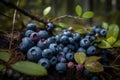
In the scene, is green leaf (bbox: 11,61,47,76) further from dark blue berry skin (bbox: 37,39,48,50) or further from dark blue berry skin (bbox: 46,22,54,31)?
dark blue berry skin (bbox: 46,22,54,31)

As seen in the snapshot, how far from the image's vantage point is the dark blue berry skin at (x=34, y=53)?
3.47 ft

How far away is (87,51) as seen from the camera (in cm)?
117

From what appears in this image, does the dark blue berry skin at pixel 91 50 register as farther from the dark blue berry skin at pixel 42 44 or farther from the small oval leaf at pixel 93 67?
the dark blue berry skin at pixel 42 44

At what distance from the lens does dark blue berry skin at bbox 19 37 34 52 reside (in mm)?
1099

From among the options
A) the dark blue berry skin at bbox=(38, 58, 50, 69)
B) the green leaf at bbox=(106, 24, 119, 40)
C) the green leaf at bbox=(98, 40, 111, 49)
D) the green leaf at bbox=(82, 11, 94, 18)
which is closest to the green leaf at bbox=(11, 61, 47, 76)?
the dark blue berry skin at bbox=(38, 58, 50, 69)

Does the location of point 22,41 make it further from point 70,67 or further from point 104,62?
point 104,62

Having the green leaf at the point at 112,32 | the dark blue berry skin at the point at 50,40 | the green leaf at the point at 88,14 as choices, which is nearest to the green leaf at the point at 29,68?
the dark blue berry skin at the point at 50,40

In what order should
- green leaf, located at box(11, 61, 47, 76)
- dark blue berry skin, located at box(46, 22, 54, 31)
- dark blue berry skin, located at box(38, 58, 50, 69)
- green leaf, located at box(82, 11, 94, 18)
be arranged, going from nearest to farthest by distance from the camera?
1. green leaf, located at box(11, 61, 47, 76)
2. dark blue berry skin, located at box(38, 58, 50, 69)
3. dark blue berry skin, located at box(46, 22, 54, 31)
4. green leaf, located at box(82, 11, 94, 18)

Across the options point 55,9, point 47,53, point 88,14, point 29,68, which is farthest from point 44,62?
point 55,9

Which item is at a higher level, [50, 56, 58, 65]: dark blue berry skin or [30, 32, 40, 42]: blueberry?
[30, 32, 40, 42]: blueberry

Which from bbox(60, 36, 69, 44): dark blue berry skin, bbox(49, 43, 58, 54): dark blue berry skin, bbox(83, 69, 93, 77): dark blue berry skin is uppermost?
bbox(60, 36, 69, 44): dark blue berry skin

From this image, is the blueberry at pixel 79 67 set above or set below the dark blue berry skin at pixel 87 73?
above

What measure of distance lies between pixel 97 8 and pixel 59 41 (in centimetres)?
420

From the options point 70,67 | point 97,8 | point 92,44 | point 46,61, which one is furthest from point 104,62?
point 97,8
